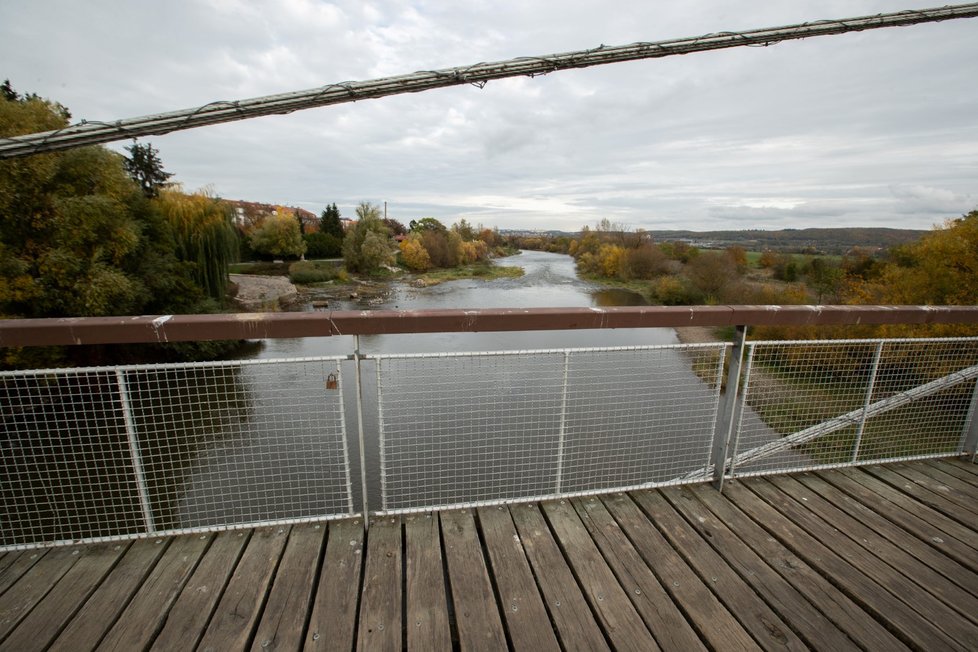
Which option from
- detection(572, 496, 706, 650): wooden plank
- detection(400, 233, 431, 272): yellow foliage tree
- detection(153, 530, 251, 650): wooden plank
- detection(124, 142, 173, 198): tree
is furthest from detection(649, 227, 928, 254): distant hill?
detection(124, 142, 173, 198): tree

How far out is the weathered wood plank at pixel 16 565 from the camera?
1.66m

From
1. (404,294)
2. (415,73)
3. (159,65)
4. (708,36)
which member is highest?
(159,65)

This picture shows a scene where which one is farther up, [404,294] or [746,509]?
[746,509]

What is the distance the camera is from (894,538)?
202cm

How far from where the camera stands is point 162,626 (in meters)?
1.49

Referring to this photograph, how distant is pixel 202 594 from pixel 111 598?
0.33m

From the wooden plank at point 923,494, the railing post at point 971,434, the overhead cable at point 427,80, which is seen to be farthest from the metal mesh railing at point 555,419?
the overhead cable at point 427,80

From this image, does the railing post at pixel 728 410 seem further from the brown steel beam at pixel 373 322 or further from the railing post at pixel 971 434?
the railing post at pixel 971 434

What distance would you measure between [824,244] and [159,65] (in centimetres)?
4108

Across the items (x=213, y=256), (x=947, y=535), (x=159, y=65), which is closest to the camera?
(x=947, y=535)

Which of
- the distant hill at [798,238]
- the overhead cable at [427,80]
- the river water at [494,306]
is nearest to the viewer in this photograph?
the overhead cable at [427,80]

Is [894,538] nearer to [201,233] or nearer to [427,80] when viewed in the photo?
[427,80]

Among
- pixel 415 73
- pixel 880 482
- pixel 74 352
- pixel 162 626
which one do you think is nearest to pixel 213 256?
pixel 74 352

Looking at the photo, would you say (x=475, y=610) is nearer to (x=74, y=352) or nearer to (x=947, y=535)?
(x=947, y=535)
